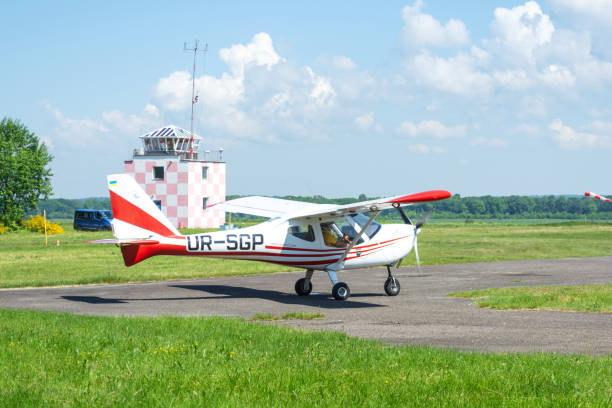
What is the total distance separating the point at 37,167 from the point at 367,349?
2873 inches

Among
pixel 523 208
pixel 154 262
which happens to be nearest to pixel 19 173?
pixel 154 262

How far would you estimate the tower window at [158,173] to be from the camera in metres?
71.5

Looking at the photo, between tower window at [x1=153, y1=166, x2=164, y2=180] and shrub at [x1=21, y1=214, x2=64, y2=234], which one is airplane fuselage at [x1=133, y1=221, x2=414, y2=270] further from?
shrub at [x1=21, y1=214, x2=64, y2=234]

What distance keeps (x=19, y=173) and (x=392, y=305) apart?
65830 millimetres

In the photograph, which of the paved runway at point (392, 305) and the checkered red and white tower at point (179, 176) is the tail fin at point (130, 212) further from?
the checkered red and white tower at point (179, 176)

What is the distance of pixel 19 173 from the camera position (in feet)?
245

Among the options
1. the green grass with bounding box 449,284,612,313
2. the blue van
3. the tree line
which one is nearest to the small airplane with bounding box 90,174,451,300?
the green grass with bounding box 449,284,612,313

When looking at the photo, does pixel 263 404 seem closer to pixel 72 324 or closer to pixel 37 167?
pixel 72 324

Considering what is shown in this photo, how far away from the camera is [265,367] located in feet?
29.3

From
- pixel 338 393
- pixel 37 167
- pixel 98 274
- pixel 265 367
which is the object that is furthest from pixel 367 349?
pixel 37 167

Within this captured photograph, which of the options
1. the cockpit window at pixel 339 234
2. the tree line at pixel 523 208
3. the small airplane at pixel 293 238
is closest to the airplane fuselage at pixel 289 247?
the small airplane at pixel 293 238

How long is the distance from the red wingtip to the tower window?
5636cm

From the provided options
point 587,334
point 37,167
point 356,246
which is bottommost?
point 587,334

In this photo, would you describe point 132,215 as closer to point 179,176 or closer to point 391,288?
point 391,288
